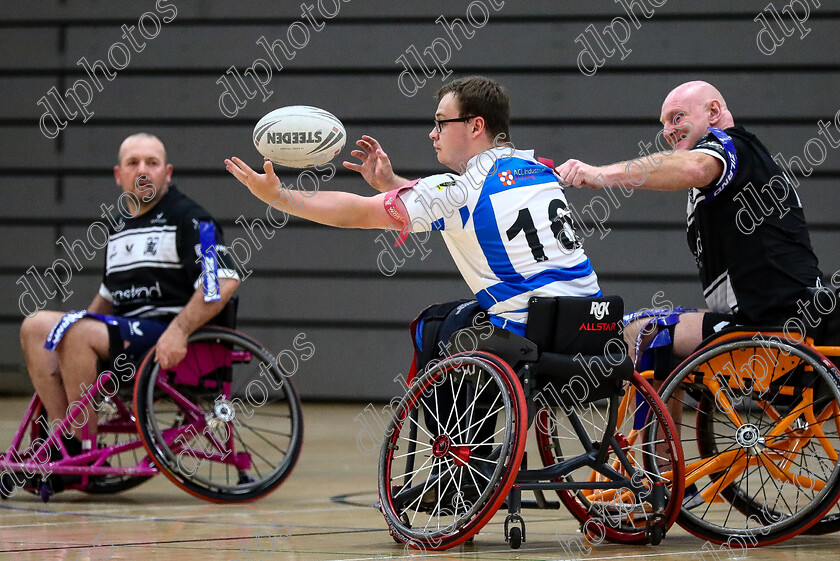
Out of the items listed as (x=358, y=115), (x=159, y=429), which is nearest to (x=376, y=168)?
(x=159, y=429)

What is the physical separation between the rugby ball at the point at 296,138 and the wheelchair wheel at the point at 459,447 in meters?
0.78

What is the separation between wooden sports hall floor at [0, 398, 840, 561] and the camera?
9.82 feet

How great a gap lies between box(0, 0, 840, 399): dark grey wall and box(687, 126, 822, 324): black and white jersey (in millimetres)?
5393

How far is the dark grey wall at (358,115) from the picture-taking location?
8.98 metres

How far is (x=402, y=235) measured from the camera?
325cm

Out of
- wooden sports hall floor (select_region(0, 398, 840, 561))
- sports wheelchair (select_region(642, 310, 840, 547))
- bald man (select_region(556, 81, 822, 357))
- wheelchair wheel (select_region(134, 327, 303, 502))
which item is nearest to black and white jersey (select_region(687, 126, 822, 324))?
bald man (select_region(556, 81, 822, 357))

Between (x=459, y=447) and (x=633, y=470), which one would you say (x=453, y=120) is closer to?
(x=459, y=447)

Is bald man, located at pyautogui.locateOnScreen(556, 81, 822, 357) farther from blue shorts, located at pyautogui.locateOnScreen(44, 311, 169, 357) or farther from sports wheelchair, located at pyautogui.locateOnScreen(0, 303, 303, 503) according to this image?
blue shorts, located at pyautogui.locateOnScreen(44, 311, 169, 357)

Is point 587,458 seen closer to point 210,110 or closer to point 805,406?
point 805,406

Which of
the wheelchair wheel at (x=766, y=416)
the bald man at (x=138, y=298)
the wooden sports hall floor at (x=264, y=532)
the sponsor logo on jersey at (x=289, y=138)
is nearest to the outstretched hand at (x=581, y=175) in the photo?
the wheelchair wheel at (x=766, y=416)

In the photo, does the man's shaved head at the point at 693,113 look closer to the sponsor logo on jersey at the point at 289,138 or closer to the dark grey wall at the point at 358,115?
the sponsor logo on jersey at the point at 289,138

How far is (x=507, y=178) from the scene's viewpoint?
10.6ft

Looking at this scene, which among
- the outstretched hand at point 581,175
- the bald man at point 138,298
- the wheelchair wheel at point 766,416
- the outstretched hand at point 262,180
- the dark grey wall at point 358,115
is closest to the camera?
the outstretched hand at point 581,175

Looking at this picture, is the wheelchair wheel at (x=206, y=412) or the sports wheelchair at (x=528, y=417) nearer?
the sports wheelchair at (x=528, y=417)
